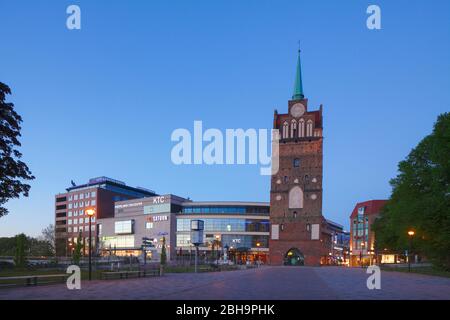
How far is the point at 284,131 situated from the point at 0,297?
74602 millimetres

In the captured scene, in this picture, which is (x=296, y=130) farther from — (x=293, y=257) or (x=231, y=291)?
(x=231, y=291)

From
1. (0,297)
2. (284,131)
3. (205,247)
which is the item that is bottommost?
(205,247)

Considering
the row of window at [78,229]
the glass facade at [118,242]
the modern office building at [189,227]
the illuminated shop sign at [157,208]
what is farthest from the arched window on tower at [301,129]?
the row of window at [78,229]

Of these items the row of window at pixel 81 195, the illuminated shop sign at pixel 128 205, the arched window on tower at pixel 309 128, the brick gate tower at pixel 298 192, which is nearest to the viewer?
the brick gate tower at pixel 298 192

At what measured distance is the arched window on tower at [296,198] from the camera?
84.8 meters

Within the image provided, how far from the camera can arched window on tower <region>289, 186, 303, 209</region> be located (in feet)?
278

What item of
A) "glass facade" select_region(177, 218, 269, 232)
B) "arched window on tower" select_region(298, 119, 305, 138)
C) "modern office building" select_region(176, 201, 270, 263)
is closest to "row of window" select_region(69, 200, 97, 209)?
"modern office building" select_region(176, 201, 270, 263)

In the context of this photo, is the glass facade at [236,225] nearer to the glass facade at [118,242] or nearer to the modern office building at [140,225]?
the modern office building at [140,225]

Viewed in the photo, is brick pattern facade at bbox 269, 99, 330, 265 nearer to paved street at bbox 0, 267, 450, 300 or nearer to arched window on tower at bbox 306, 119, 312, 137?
arched window on tower at bbox 306, 119, 312, 137

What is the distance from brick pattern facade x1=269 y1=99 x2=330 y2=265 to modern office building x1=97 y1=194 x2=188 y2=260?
1623 inches

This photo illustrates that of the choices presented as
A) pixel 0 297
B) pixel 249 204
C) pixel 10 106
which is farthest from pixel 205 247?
pixel 0 297
